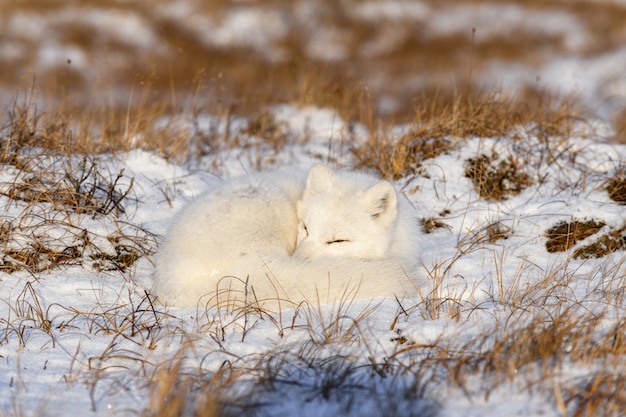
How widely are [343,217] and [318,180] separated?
0.31 m

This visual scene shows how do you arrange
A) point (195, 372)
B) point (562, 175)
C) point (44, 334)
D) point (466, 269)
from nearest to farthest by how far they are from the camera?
point (195, 372)
point (44, 334)
point (466, 269)
point (562, 175)

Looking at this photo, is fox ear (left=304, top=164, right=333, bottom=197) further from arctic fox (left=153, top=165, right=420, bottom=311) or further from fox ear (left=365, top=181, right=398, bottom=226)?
fox ear (left=365, top=181, right=398, bottom=226)

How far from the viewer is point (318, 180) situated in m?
4.04

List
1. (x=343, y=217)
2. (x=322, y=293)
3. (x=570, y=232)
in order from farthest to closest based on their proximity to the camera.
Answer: (x=570, y=232)
(x=343, y=217)
(x=322, y=293)

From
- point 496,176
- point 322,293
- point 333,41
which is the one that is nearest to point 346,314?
point 322,293

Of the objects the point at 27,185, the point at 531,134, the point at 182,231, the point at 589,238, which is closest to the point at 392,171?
the point at 531,134

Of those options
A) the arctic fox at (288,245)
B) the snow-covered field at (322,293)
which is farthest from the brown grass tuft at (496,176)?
the arctic fox at (288,245)

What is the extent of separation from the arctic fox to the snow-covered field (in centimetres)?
12

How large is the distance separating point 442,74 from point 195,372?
41.4 ft

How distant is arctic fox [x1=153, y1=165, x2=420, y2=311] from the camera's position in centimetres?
336

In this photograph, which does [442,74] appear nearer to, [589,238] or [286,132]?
[286,132]

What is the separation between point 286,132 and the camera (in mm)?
7414

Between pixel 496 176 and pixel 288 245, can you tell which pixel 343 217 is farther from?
pixel 496 176

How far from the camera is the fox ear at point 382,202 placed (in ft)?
12.9
